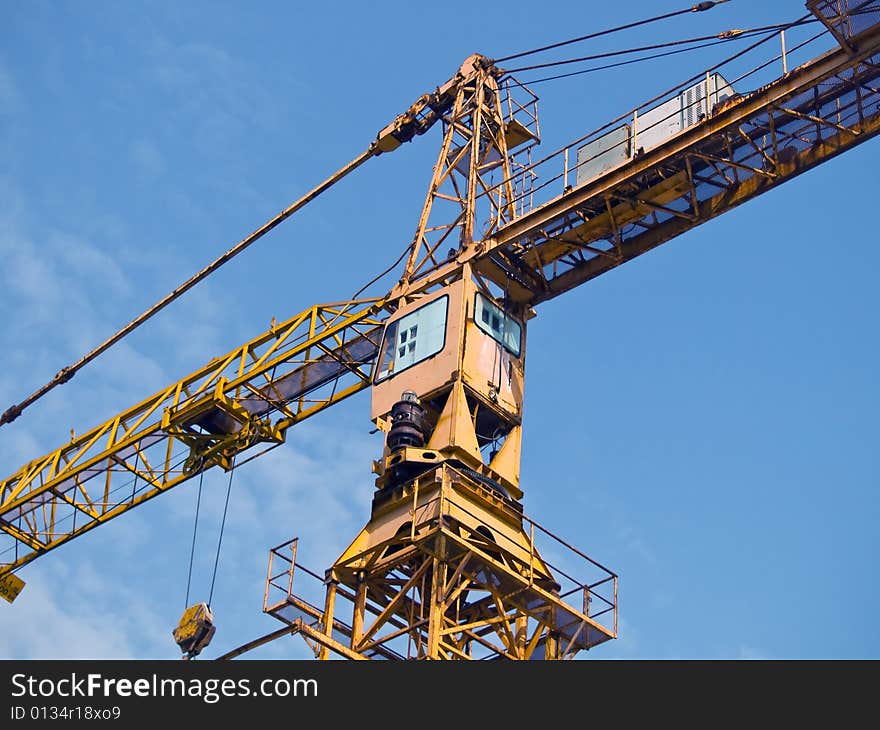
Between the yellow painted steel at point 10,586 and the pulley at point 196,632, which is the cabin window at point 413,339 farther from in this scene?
the yellow painted steel at point 10,586

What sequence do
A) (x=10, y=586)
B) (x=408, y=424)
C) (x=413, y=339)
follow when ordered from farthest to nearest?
(x=10, y=586)
(x=413, y=339)
(x=408, y=424)

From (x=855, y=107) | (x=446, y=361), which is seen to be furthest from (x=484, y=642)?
(x=855, y=107)

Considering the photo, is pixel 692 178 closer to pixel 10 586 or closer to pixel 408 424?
pixel 408 424

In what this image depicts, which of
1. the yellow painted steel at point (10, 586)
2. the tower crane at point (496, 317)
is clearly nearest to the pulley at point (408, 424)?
the tower crane at point (496, 317)

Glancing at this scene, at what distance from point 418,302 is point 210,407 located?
870 cm

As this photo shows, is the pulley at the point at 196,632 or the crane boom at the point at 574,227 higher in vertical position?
the crane boom at the point at 574,227

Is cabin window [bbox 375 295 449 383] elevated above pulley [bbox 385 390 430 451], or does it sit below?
above

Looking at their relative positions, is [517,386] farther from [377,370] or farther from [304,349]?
[304,349]

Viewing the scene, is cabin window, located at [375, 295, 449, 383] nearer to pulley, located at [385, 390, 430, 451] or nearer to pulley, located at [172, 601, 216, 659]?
pulley, located at [385, 390, 430, 451]

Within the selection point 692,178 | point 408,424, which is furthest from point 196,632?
point 692,178

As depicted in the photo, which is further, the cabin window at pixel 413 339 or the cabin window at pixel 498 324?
the cabin window at pixel 498 324

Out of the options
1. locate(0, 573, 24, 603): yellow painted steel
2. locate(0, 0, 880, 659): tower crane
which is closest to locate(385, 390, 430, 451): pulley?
locate(0, 0, 880, 659): tower crane

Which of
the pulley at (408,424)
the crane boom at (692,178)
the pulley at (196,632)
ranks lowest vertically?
the pulley at (196,632)

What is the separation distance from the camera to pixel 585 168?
37781mm
